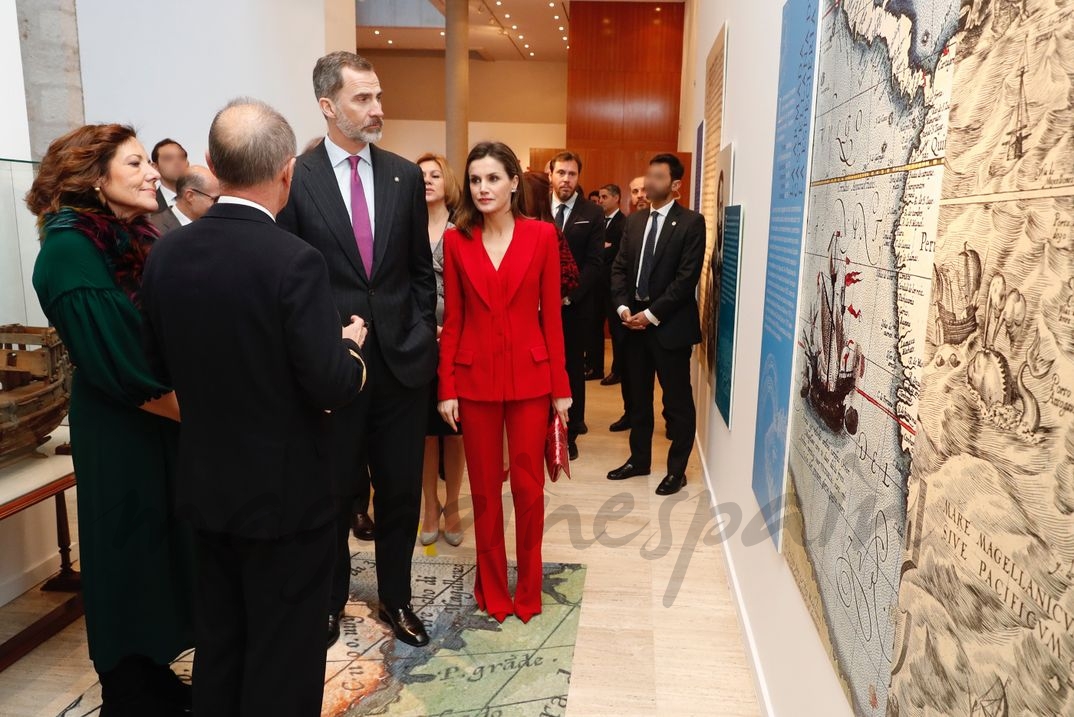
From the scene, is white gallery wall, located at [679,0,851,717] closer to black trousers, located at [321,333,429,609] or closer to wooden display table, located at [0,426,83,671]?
black trousers, located at [321,333,429,609]

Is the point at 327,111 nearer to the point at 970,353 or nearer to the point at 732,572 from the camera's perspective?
the point at 970,353

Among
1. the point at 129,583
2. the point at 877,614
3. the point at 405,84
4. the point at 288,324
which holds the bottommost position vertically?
the point at 129,583

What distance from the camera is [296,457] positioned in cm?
183

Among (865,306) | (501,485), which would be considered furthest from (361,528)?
(865,306)

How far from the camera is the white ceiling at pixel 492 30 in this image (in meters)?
13.6

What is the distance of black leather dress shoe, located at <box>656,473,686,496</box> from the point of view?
473 centimetres

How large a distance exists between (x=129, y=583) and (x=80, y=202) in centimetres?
113

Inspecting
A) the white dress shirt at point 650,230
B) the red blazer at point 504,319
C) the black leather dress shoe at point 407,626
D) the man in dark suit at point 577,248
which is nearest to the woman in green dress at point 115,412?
the black leather dress shoe at point 407,626

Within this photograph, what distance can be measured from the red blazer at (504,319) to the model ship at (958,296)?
1.96 metres

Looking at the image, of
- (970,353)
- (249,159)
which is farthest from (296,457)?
(970,353)

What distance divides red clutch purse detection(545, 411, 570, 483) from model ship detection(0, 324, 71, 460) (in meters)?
2.04

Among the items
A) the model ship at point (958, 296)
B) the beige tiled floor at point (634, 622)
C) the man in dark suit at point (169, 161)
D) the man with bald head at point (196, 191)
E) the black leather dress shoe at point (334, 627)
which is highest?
the man in dark suit at point (169, 161)

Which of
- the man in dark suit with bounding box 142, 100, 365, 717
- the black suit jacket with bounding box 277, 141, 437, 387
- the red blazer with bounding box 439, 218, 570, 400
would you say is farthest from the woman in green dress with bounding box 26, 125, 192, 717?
the red blazer with bounding box 439, 218, 570, 400

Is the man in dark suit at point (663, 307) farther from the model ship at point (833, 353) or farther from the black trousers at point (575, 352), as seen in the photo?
the model ship at point (833, 353)
